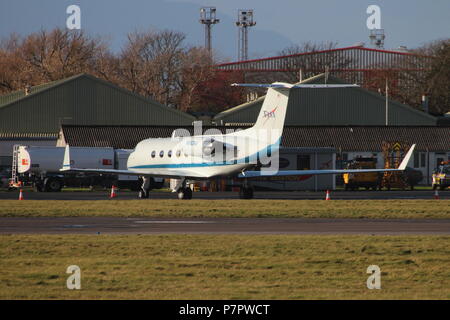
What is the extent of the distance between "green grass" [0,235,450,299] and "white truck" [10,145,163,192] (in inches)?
1342

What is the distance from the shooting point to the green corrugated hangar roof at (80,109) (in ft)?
258

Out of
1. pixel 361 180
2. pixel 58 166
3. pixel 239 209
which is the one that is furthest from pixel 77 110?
pixel 239 209

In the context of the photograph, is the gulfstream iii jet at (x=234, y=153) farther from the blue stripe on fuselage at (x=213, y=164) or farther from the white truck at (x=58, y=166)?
the white truck at (x=58, y=166)

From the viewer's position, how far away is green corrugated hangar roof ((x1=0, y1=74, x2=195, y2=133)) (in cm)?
7856

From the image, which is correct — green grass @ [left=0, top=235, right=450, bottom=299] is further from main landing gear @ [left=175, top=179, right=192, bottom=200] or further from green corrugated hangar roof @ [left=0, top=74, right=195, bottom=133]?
green corrugated hangar roof @ [left=0, top=74, right=195, bottom=133]

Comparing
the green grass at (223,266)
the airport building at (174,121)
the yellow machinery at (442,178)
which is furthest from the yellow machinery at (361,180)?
the green grass at (223,266)

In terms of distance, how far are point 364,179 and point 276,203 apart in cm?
2087

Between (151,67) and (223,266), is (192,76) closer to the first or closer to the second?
(151,67)

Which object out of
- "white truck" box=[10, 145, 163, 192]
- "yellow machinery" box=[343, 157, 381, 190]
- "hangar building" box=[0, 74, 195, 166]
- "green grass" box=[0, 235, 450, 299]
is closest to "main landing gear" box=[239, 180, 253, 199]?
"white truck" box=[10, 145, 163, 192]

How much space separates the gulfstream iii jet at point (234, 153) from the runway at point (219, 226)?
11521 millimetres

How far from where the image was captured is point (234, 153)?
41781 mm

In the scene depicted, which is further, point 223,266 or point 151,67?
point 151,67

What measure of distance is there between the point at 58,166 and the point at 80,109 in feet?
80.5
